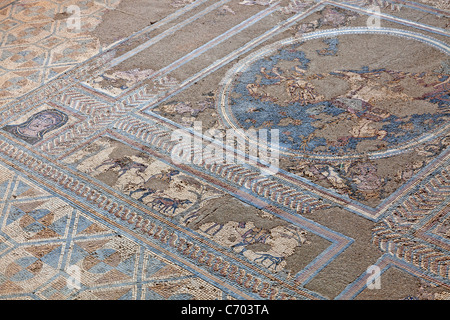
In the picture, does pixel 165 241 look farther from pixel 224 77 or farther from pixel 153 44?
pixel 153 44

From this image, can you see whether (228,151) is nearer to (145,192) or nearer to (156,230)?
(145,192)

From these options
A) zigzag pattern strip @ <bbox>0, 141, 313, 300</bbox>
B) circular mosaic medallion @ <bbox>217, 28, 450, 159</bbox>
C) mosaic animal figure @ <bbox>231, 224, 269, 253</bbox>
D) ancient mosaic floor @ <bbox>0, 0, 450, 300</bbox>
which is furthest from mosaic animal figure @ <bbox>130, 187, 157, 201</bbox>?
circular mosaic medallion @ <bbox>217, 28, 450, 159</bbox>

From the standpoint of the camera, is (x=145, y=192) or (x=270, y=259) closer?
(x=270, y=259)

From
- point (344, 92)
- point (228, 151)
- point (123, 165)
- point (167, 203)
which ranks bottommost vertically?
point (167, 203)

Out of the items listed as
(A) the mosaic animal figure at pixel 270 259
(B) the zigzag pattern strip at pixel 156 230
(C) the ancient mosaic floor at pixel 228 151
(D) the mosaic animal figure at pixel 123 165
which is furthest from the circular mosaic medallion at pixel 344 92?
(B) the zigzag pattern strip at pixel 156 230

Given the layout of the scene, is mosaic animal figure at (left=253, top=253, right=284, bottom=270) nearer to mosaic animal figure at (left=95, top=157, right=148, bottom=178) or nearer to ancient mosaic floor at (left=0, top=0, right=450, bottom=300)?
ancient mosaic floor at (left=0, top=0, right=450, bottom=300)

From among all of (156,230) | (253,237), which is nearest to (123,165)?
(156,230)
